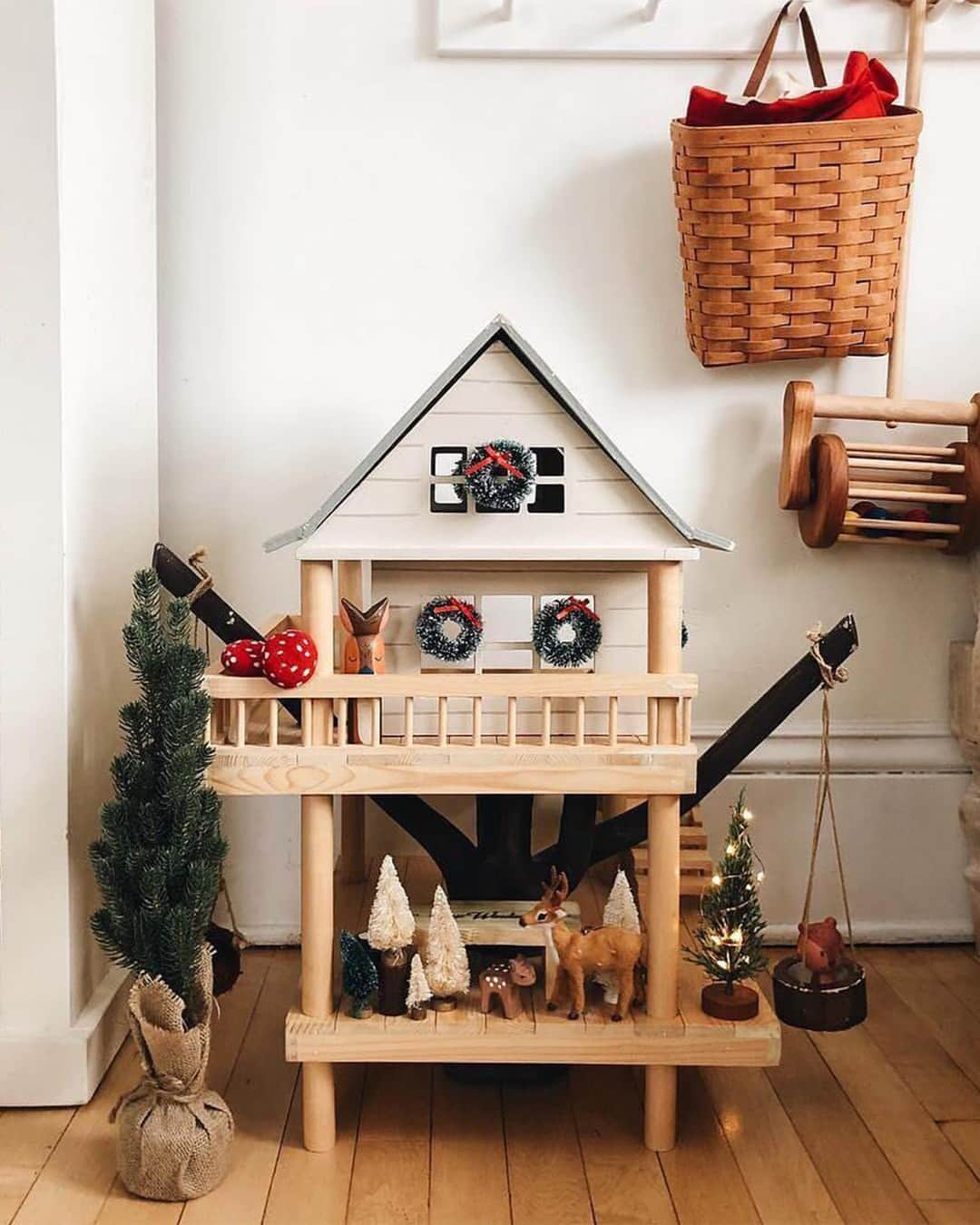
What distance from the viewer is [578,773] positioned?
1821 millimetres

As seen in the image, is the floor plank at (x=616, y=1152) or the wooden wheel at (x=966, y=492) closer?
the floor plank at (x=616, y=1152)

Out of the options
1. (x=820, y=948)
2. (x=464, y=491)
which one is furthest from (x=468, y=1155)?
(x=464, y=491)

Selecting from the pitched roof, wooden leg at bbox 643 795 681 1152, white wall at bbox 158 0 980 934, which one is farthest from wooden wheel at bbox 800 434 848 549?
wooden leg at bbox 643 795 681 1152

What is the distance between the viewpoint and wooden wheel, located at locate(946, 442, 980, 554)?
238 centimetres

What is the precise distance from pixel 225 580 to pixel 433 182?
76cm

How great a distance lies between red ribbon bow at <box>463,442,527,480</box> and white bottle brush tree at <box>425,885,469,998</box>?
0.55m

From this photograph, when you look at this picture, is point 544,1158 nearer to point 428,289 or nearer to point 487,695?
point 487,695

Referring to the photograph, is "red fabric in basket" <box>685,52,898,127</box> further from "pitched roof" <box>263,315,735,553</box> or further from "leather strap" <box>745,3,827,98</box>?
"pitched roof" <box>263,315,735,553</box>

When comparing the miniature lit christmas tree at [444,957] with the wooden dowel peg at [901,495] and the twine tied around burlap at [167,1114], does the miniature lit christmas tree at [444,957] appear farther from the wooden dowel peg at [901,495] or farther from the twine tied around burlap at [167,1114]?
the wooden dowel peg at [901,495]

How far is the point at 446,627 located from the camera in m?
1.88

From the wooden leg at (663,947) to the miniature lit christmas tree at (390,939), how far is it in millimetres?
324

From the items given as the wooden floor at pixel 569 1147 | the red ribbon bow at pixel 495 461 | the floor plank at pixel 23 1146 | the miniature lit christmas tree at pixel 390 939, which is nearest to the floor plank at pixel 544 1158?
the wooden floor at pixel 569 1147

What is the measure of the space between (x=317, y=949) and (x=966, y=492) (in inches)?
51.7

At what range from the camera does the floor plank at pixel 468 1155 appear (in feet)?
5.64
